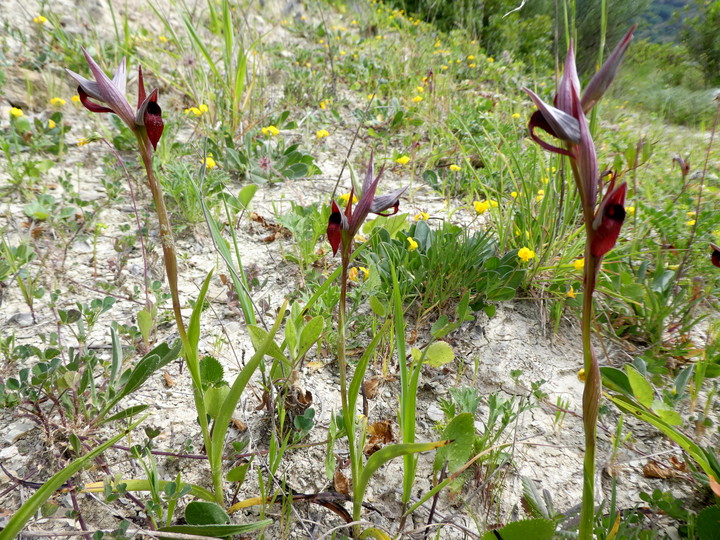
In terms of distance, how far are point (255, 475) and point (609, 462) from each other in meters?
0.98

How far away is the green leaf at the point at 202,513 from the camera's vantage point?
0.91 metres

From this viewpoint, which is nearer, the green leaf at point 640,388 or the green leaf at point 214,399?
the green leaf at point 214,399

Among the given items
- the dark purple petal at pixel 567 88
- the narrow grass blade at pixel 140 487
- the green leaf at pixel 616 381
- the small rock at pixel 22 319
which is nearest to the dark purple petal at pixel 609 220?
the dark purple petal at pixel 567 88

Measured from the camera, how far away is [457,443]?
1.00 m

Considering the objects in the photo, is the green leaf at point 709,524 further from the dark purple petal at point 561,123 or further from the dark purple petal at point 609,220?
the dark purple petal at point 561,123

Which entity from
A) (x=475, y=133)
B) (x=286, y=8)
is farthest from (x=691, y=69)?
(x=475, y=133)

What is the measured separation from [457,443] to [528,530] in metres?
0.22

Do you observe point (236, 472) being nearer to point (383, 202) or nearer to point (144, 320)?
point (144, 320)

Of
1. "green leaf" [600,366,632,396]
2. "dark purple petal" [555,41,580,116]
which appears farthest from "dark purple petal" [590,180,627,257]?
"green leaf" [600,366,632,396]

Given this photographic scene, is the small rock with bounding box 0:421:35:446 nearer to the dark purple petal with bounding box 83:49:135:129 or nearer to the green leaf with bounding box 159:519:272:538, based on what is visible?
the green leaf with bounding box 159:519:272:538

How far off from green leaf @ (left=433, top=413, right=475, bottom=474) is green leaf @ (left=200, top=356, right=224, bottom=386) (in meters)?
0.57

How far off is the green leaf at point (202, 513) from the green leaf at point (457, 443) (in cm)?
49

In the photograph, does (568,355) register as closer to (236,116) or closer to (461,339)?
(461,339)

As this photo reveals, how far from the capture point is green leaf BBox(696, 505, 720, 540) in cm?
91
